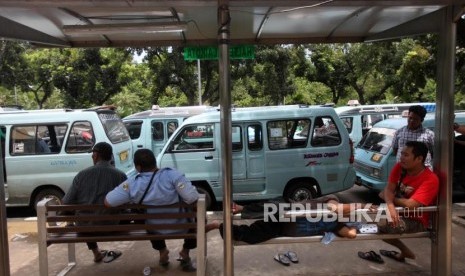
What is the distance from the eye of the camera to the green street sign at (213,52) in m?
4.92

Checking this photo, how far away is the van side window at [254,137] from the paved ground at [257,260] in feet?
7.27

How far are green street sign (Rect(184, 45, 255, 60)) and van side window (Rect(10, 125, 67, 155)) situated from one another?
329 cm

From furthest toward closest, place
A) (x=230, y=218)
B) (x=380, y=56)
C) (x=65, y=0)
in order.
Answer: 1. (x=380, y=56)
2. (x=230, y=218)
3. (x=65, y=0)

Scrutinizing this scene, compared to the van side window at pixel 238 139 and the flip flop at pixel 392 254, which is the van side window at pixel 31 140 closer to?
the van side window at pixel 238 139

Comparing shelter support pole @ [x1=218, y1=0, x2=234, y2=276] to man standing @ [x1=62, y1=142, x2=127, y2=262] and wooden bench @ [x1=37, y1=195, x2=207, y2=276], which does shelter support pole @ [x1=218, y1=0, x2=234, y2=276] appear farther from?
man standing @ [x1=62, y1=142, x2=127, y2=262]

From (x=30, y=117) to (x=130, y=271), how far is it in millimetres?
4028

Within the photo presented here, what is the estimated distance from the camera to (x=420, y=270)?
418 cm

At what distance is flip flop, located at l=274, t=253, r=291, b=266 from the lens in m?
4.44

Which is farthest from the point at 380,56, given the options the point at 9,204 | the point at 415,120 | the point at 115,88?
the point at 9,204

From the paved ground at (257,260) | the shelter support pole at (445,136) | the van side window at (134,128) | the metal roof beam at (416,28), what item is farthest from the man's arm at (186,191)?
the van side window at (134,128)

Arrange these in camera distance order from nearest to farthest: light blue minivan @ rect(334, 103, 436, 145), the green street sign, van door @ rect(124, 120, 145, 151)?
1. the green street sign
2. van door @ rect(124, 120, 145, 151)
3. light blue minivan @ rect(334, 103, 436, 145)

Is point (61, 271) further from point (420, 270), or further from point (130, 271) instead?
point (420, 270)

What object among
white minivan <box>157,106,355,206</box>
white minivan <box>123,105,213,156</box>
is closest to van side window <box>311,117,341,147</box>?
white minivan <box>157,106,355,206</box>

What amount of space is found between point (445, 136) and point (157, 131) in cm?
880
